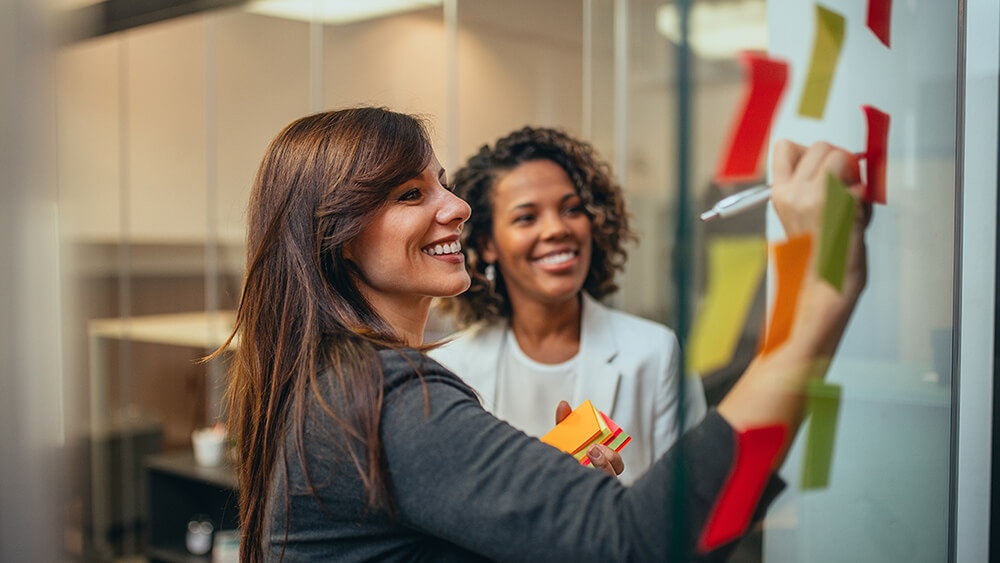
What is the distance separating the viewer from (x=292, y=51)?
10.2ft

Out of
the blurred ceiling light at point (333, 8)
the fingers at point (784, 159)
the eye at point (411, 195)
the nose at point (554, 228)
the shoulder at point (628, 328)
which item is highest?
the blurred ceiling light at point (333, 8)

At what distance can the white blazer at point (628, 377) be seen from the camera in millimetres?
1782

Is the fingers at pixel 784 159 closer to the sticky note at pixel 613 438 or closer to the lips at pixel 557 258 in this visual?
the sticky note at pixel 613 438

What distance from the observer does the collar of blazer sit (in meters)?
1.78

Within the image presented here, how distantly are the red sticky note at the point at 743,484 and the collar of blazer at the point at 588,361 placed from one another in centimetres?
98

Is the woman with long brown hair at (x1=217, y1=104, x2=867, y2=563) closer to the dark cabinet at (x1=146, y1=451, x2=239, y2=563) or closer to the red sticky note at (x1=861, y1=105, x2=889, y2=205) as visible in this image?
the red sticky note at (x1=861, y1=105, x2=889, y2=205)

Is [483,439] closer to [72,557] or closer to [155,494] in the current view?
[155,494]

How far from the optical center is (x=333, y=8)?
3.02 m

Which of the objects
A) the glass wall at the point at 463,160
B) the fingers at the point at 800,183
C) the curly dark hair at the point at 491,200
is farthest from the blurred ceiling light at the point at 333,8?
the fingers at the point at 800,183

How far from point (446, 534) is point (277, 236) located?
0.42 meters

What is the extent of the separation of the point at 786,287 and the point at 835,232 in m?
0.08

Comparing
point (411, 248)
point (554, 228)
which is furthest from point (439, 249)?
point (554, 228)

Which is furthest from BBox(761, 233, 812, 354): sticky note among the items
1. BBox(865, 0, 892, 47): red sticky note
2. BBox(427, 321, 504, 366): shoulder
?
BBox(427, 321, 504, 366): shoulder

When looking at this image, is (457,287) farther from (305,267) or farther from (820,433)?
(820,433)
